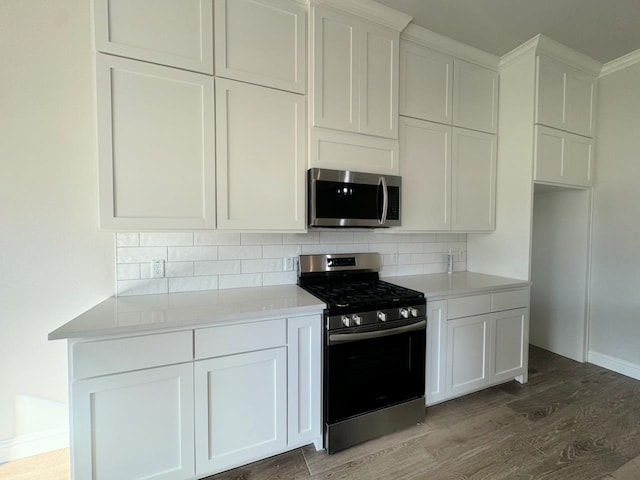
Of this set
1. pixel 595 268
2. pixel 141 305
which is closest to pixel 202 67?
pixel 141 305

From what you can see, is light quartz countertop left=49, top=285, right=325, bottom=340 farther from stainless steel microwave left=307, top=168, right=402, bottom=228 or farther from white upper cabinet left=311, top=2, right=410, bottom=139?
white upper cabinet left=311, top=2, right=410, bottom=139

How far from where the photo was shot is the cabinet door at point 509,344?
2.29 meters

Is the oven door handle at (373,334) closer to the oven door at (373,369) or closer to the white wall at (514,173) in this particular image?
the oven door at (373,369)

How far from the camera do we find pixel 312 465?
5.29 ft

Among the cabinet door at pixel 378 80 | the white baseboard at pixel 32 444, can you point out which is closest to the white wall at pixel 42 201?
the white baseboard at pixel 32 444

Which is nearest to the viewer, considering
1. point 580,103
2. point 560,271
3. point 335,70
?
point 335,70

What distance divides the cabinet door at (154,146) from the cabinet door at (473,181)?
6.56ft

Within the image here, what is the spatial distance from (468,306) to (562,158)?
1.69 meters

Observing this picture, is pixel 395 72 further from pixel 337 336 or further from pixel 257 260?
pixel 337 336

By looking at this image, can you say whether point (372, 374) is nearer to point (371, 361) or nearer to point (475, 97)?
point (371, 361)

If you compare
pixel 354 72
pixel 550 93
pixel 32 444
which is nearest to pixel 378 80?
pixel 354 72

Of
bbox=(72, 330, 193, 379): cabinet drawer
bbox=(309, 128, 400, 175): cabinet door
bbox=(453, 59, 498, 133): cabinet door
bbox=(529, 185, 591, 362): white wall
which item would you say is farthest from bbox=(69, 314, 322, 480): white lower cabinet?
bbox=(529, 185, 591, 362): white wall

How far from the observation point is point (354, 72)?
6.35ft

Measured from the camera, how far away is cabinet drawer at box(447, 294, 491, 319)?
2072 millimetres
